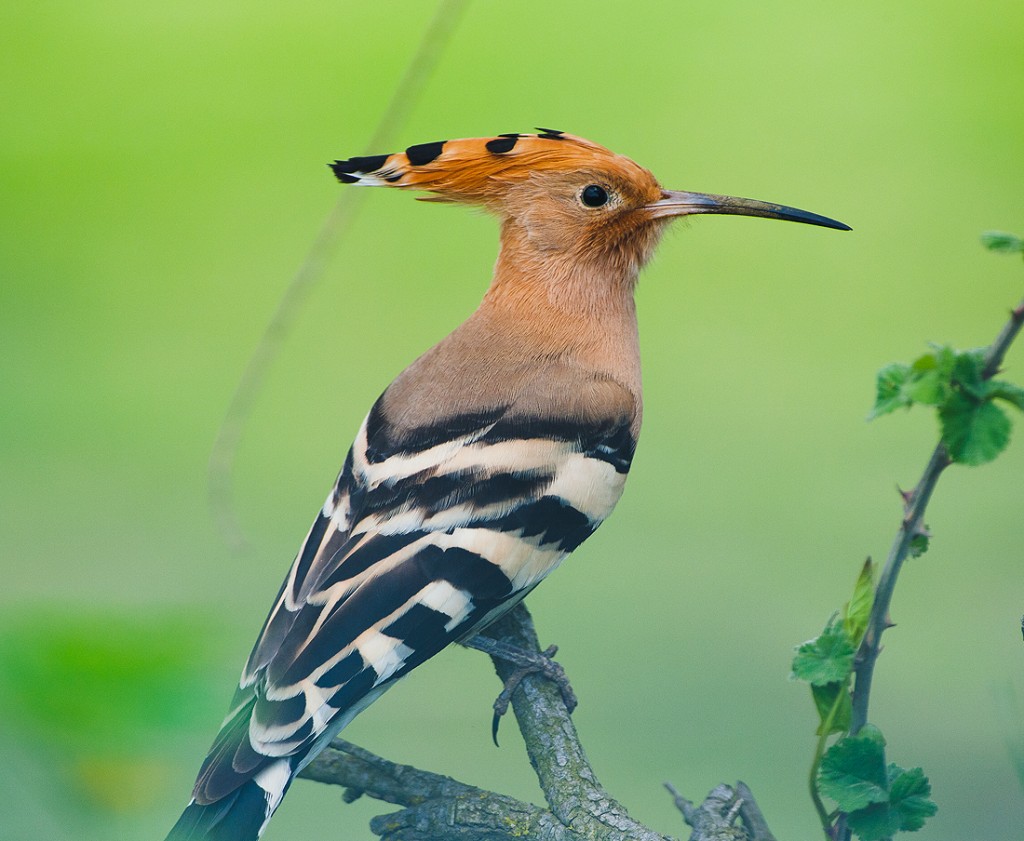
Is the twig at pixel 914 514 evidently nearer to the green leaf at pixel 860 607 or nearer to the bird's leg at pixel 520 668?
the green leaf at pixel 860 607

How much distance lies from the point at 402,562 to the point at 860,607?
42cm

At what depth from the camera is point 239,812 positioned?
0.72 metres

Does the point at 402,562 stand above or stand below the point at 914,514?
above

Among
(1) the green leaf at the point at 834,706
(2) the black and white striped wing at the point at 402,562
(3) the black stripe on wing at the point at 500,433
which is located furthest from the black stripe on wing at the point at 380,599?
(1) the green leaf at the point at 834,706

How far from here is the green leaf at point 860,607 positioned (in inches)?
20.5

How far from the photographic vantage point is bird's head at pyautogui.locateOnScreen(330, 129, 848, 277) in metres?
1.03

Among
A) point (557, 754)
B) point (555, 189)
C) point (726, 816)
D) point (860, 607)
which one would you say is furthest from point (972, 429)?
point (555, 189)

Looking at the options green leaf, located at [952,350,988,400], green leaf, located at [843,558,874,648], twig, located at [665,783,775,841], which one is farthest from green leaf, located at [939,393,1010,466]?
twig, located at [665,783,775,841]

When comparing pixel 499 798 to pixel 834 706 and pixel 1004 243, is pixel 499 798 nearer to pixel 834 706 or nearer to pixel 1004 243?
pixel 834 706

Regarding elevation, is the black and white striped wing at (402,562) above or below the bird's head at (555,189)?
below

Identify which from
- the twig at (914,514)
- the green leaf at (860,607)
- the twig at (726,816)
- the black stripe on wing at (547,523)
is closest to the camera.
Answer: the twig at (914,514)

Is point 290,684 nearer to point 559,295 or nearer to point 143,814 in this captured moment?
point 143,814

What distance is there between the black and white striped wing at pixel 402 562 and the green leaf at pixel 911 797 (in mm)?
389

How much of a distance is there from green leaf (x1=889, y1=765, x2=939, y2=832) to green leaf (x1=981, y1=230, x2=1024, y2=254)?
261mm
